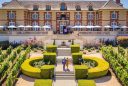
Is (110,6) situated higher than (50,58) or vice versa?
(110,6)

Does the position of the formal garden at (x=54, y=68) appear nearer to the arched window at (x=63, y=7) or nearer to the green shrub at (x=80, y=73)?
the green shrub at (x=80, y=73)

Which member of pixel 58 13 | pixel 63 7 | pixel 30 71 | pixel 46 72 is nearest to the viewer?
pixel 46 72

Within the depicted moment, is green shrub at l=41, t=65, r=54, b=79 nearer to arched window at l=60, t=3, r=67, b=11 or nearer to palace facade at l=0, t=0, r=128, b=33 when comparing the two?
palace facade at l=0, t=0, r=128, b=33

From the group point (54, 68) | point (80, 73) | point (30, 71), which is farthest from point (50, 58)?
point (80, 73)

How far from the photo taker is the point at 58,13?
7869 centimetres

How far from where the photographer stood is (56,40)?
214 feet

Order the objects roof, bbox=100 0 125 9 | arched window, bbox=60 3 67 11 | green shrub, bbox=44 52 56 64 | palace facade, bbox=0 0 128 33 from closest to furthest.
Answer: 1. green shrub, bbox=44 52 56 64
2. roof, bbox=100 0 125 9
3. palace facade, bbox=0 0 128 33
4. arched window, bbox=60 3 67 11

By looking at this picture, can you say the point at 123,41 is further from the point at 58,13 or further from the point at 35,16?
the point at 35,16

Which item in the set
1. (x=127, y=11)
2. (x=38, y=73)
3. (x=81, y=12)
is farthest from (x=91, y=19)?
(x=38, y=73)

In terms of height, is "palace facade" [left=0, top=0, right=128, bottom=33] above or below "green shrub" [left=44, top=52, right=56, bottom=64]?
above

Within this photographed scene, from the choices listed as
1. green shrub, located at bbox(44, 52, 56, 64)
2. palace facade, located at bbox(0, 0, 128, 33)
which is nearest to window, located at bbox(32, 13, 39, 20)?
palace facade, located at bbox(0, 0, 128, 33)

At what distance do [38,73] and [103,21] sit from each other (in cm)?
3737

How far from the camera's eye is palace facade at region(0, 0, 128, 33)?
7538 cm

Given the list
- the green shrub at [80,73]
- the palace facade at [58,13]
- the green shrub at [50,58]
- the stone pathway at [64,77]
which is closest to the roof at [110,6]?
the palace facade at [58,13]
